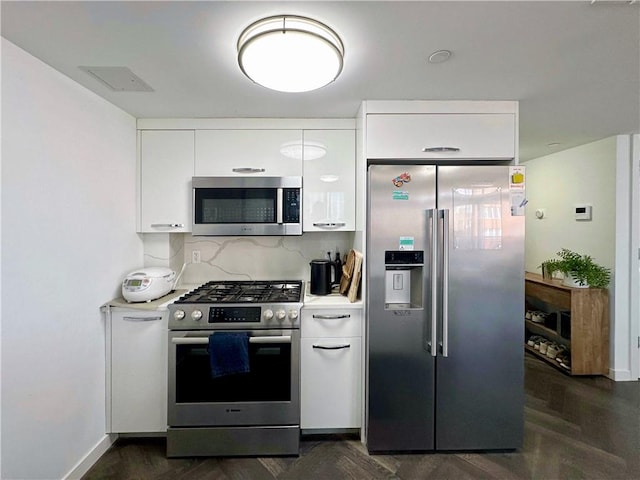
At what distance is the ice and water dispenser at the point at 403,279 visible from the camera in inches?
72.1

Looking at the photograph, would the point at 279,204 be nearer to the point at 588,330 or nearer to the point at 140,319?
the point at 140,319

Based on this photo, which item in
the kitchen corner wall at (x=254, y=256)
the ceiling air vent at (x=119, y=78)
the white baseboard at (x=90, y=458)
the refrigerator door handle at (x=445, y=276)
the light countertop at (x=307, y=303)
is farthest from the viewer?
the kitchen corner wall at (x=254, y=256)

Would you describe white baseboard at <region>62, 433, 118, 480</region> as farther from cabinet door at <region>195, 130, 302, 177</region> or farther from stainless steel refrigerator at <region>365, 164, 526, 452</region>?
cabinet door at <region>195, 130, 302, 177</region>

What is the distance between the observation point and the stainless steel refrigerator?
181cm

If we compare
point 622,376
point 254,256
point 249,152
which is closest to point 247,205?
point 249,152

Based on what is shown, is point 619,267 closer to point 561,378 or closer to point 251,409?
point 561,378

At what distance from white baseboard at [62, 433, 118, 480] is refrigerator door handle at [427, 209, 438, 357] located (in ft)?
7.05

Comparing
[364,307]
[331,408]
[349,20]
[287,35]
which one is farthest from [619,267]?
[287,35]

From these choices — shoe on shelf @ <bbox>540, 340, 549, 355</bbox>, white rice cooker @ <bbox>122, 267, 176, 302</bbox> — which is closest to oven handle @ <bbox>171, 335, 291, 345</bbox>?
white rice cooker @ <bbox>122, 267, 176, 302</bbox>

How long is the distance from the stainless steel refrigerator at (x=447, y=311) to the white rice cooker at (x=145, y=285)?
1444 mm

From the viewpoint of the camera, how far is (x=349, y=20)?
1.17m

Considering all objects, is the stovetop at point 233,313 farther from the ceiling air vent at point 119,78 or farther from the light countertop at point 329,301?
the ceiling air vent at point 119,78

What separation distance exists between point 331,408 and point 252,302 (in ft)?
2.91

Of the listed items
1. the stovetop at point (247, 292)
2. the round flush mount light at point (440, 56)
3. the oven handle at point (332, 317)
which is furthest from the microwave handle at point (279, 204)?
the round flush mount light at point (440, 56)
